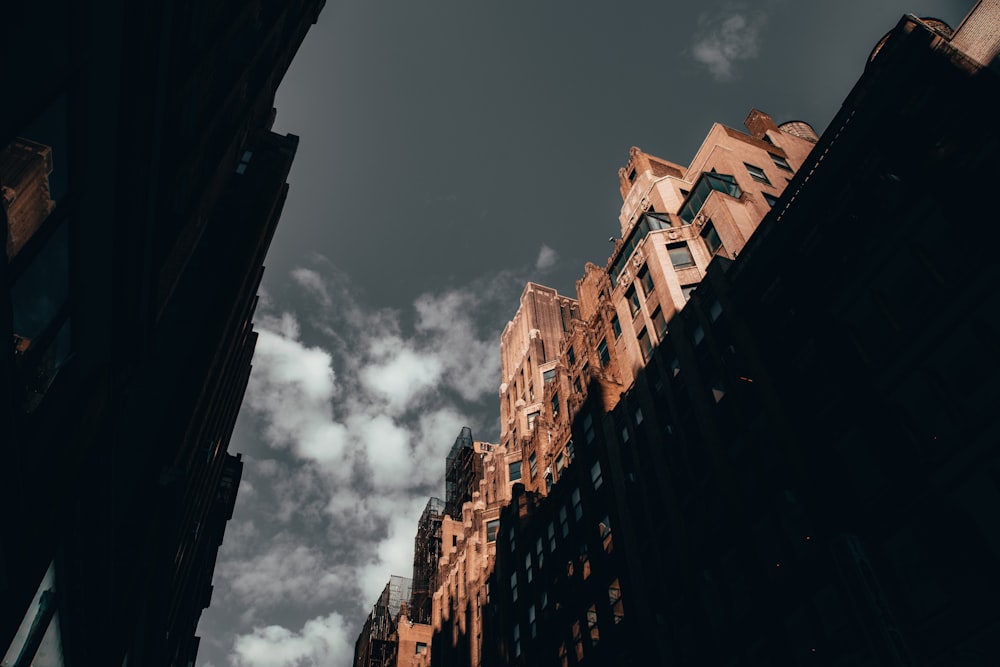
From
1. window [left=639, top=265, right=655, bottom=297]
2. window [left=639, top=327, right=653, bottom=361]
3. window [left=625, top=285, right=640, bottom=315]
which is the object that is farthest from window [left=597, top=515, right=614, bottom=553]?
window [left=639, top=265, right=655, bottom=297]

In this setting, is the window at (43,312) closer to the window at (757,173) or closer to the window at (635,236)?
the window at (635,236)

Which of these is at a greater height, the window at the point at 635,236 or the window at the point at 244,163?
the window at the point at 244,163

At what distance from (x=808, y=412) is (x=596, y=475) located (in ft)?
58.8

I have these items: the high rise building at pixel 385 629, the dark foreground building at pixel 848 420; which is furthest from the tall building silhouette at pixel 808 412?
the high rise building at pixel 385 629

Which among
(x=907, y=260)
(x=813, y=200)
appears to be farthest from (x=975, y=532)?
(x=813, y=200)

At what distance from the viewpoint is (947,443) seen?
18.0m

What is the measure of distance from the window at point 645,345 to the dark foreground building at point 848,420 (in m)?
3.77

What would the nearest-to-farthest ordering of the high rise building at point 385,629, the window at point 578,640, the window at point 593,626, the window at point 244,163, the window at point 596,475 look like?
the window at point 593,626 → the window at point 578,640 → the window at point 596,475 → the window at point 244,163 → the high rise building at point 385,629

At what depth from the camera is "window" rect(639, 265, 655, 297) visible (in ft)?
128

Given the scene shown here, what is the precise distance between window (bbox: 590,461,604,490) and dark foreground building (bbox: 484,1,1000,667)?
4.46 meters

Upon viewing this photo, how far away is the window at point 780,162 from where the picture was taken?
43500mm

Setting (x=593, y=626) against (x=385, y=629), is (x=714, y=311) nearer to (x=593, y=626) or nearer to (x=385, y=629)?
(x=593, y=626)

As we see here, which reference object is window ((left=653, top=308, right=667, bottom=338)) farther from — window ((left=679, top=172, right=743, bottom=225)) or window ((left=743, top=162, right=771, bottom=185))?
window ((left=743, top=162, right=771, bottom=185))

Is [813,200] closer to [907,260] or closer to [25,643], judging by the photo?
[907,260]
